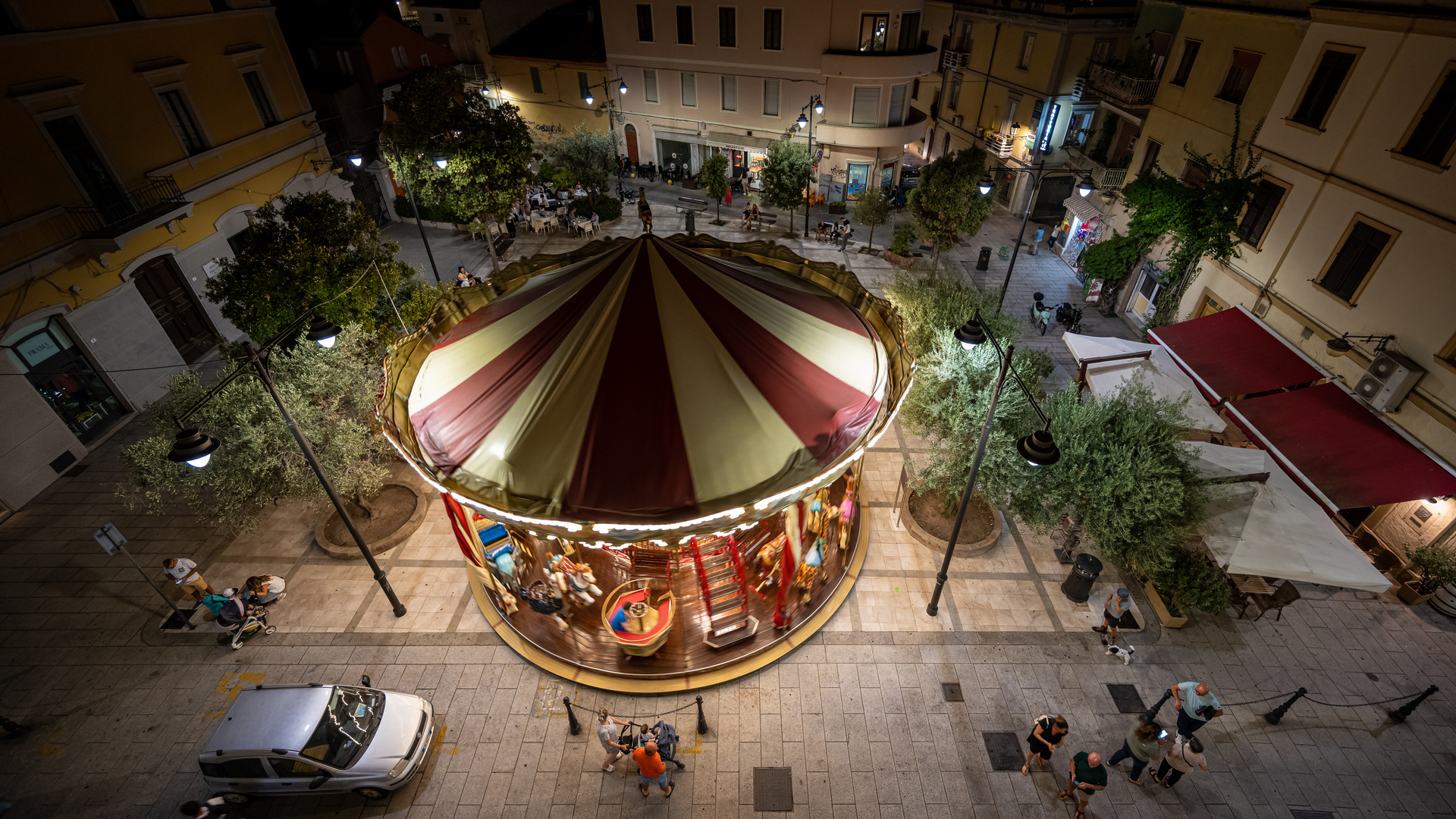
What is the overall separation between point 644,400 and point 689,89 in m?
28.1

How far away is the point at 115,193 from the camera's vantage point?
1560cm

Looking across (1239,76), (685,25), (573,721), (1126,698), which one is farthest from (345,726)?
(685,25)

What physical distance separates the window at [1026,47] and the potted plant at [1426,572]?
24016 millimetres

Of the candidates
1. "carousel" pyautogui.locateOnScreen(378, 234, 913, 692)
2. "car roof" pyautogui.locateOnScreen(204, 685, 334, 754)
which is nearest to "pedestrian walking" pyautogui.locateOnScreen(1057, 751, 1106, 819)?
"carousel" pyautogui.locateOnScreen(378, 234, 913, 692)

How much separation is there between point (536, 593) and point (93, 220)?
15.6 m

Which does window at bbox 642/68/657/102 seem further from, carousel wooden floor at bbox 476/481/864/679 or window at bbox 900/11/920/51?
carousel wooden floor at bbox 476/481/864/679

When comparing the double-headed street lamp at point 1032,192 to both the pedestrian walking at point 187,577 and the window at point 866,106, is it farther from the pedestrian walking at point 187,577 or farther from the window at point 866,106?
the pedestrian walking at point 187,577

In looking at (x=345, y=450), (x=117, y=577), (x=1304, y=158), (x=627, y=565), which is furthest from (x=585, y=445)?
(x=1304, y=158)

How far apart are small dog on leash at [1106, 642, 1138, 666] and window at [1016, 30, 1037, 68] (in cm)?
2665

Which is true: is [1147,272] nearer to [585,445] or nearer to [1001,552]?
[1001,552]

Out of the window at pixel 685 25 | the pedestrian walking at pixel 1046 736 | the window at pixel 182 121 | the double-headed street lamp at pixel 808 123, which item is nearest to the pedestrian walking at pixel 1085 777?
the pedestrian walking at pixel 1046 736

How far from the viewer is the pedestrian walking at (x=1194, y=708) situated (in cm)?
897

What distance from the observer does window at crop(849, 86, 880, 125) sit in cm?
2778

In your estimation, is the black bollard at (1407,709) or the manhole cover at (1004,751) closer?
the manhole cover at (1004,751)
